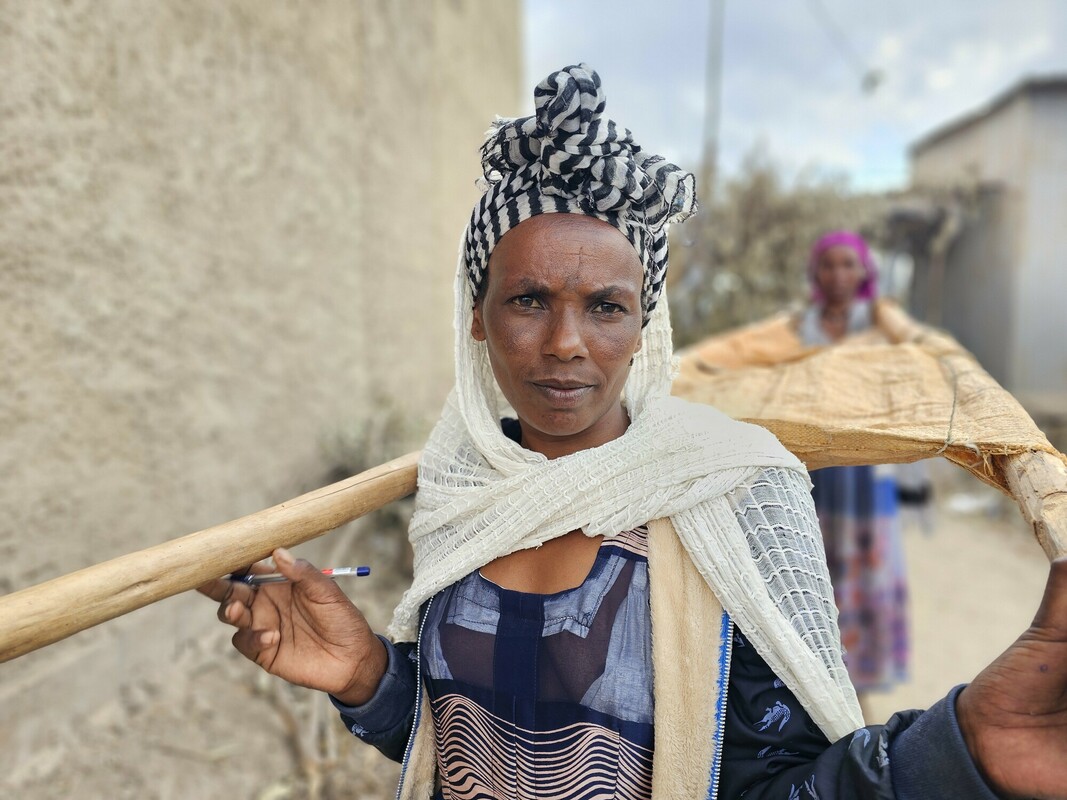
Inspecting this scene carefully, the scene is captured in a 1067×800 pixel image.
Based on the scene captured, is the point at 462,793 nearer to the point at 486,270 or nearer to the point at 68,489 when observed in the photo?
the point at 486,270

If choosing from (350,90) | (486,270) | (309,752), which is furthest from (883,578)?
(350,90)

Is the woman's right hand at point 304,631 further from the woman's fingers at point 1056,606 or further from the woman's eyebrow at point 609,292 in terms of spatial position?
the woman's fingers at point 1056,606

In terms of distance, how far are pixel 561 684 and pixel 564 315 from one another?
0.59 m

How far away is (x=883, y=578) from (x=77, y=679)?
3321 millimetres

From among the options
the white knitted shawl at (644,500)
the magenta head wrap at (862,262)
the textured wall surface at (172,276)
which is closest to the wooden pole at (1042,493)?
the white knitted shawl at (644,500)

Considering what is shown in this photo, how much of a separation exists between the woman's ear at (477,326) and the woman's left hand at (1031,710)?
97cm

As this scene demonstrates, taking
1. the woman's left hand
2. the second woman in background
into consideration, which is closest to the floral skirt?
the second woman in background

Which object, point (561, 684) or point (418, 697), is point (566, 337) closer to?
point (561, 684)

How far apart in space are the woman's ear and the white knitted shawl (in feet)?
0.05

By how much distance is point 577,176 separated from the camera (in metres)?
1.21

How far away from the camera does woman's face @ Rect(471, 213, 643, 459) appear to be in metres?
1.21

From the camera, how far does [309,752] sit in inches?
106

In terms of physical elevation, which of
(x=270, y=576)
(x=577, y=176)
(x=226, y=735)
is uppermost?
(x=577, y=176)

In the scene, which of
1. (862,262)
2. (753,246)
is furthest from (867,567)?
(753,246)
